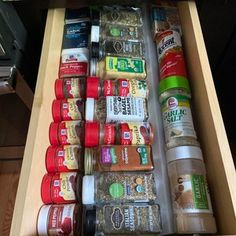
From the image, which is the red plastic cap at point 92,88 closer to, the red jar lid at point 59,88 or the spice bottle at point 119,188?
the red jar lid at point 59,88

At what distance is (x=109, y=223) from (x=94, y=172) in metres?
0.10

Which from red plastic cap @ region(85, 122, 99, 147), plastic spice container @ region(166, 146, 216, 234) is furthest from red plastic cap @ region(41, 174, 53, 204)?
Result: plastic spice container @ region(166, 146, 216, 234)

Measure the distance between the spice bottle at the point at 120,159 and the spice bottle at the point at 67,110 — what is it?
0.12 meters

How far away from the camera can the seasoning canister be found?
0.61 metres

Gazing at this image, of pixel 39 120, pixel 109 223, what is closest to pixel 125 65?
pixel 39 120

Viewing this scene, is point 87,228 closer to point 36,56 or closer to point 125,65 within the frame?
point 125,65

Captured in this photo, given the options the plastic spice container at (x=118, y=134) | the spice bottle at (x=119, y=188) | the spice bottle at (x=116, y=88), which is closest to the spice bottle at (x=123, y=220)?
the spice bottle at (x=119, y=188)

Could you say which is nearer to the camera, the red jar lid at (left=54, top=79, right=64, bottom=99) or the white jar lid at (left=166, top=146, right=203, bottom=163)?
the white jar lid at (left=166, top=146, right=203, bottom=163)

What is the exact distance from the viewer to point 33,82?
30.8 inches

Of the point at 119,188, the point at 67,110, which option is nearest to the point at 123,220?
the point at 119,188

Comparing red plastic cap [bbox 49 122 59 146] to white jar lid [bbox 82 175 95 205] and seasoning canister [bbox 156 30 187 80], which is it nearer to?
white jar lid [bbox 82 175 95 205]

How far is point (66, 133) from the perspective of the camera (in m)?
0.60

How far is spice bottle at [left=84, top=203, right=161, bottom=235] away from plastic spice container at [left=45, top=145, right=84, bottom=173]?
0.36 feet

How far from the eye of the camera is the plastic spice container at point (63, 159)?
0.56 metres
